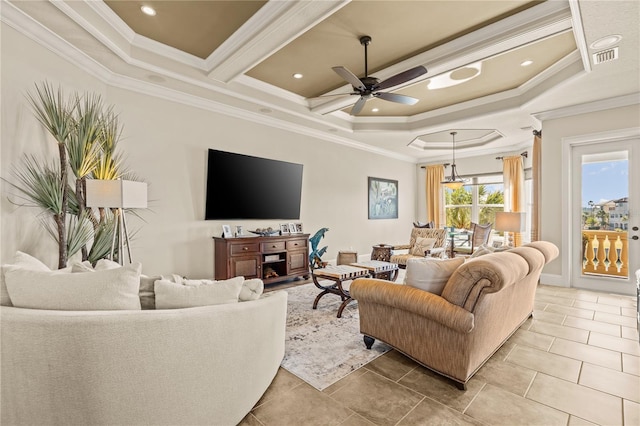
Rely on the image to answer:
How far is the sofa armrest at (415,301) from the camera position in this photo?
1986 millimetres

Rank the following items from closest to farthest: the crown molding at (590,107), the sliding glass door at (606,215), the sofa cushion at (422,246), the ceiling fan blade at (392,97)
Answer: the ceiling fan blade at (392,97)
the crown molding at (590,107)
the sliding glass door at (606,215)
the sofa cushion at (422,246)

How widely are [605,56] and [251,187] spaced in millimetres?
4676

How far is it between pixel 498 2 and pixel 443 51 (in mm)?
737

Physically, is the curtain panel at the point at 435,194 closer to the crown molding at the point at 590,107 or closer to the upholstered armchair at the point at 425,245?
the upholstered armchair at the point at 425,245

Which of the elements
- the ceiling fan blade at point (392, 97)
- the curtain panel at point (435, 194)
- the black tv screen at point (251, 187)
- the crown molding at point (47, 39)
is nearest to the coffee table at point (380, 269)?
the black tv screen at point (251, 187)

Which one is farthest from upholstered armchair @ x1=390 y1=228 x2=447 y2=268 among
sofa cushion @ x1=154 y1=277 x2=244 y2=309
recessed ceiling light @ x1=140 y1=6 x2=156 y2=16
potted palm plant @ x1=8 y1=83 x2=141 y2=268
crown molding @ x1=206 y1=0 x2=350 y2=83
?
recessed ceiling light @ x1=140 y1=6 x2=156 y2=16

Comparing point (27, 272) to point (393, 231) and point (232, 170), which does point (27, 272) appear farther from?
point (393, 231)

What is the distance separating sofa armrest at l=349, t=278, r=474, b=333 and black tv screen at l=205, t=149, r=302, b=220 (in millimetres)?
2849

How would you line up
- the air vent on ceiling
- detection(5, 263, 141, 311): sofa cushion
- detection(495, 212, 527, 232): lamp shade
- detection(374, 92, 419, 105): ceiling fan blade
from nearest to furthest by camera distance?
detection(5, 263, 141, 311): sofa cushion
the air vent on ceiling
detection(374, 92, 419, 105): ceiling fan blade
detection(495, 212, 527, 232): lamp shade

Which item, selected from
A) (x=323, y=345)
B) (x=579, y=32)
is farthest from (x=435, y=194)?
(x=323, y=345)

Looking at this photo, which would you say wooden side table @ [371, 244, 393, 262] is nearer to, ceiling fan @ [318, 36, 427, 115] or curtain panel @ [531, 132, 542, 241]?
curtain panel @ [531, 132, 542, 241]

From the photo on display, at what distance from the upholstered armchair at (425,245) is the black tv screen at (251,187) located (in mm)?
2067

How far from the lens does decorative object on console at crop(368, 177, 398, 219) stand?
7590 mm

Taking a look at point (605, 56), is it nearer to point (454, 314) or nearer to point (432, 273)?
point (432, 273)
